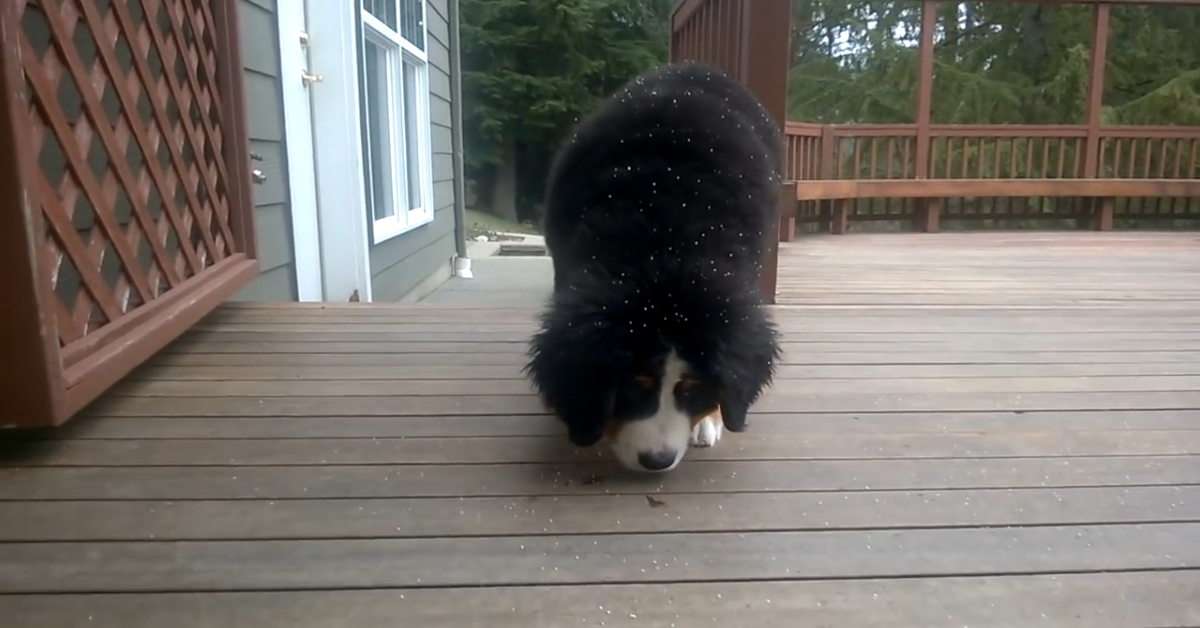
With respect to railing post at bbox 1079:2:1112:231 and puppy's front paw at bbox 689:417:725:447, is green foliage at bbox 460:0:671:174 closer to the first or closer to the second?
railing post at bbox 1079:2:1112:231

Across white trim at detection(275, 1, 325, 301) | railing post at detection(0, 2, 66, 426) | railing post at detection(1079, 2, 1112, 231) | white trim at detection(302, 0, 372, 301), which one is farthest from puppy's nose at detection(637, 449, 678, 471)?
railing post at detection(1079, 2, 1112, 231)

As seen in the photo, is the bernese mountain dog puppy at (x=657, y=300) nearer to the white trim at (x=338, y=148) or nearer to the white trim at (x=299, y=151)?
the white trim at (x=299, y=151)

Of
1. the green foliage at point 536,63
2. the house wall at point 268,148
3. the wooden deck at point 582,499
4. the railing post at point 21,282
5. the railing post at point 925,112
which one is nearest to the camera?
the wooden deck at point 582,499

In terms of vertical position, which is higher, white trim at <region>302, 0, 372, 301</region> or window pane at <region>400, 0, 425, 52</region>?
window pane at <region>400, 0, 425, 52</region>

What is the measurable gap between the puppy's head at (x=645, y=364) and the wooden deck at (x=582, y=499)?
109 mm

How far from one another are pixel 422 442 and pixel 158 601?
2.04 feet

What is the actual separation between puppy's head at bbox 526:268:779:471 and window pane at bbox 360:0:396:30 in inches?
130

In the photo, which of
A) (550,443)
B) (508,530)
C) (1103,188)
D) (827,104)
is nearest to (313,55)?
(550,443)

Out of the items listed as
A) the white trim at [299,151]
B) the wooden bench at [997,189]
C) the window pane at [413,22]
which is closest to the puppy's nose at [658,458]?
the white trim at [299,151]

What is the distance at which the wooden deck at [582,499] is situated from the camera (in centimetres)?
116

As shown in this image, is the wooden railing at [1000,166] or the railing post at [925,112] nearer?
the railing post at [925,112]

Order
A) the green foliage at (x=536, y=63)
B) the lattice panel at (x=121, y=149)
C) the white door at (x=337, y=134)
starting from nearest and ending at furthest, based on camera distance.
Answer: the lattice panel at (x=121, y=149)
the white door at (x=337, y=134)
the green foliage at (x=536, y=63)

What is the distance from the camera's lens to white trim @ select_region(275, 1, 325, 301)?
133 inches

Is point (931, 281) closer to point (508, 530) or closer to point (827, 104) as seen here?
point (508, 530)
